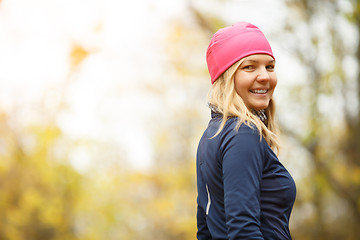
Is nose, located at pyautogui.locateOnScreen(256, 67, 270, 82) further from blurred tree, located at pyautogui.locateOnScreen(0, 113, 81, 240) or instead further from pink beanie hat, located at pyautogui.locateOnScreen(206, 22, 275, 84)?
blurred tree, located at pyautogui.locateOnScreen(0, 113, 81, 240)

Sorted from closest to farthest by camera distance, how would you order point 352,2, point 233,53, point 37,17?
1. point 233,53
2. point 352,2
3. point 37,17

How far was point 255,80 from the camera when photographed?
1.91 m

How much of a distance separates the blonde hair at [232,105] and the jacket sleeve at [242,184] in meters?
0.07

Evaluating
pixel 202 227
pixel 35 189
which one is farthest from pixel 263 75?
pixel 35 189

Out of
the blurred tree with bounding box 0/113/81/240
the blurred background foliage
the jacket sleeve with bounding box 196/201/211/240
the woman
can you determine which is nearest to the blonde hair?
the woman

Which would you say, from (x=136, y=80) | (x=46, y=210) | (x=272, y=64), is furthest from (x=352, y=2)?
(x=136, y=80)

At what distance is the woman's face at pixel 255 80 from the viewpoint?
1.90m

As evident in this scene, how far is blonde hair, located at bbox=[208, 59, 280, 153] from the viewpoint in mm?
1781

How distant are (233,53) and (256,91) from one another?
0.68ft

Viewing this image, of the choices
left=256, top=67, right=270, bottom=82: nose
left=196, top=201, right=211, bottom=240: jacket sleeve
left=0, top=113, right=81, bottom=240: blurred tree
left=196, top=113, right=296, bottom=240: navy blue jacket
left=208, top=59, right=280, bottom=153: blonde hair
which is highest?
left=256, top=67, right=270, bottom=82: nose

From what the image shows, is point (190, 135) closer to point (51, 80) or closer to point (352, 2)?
point (51, 80)

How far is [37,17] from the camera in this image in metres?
11.8

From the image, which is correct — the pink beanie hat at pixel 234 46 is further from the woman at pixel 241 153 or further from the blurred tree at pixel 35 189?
the blurred tree at pixel 35 189

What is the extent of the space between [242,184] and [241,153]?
123 mm
